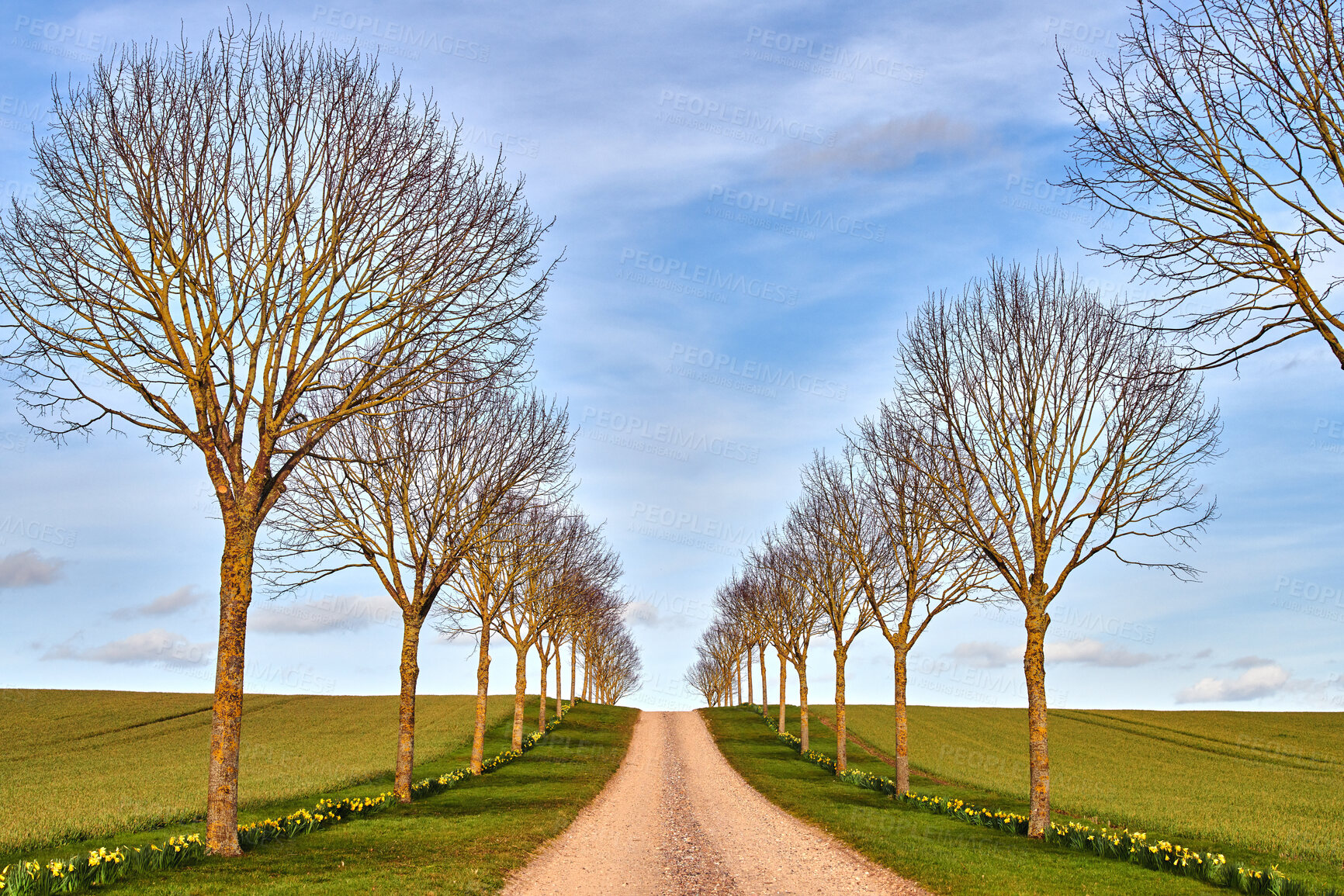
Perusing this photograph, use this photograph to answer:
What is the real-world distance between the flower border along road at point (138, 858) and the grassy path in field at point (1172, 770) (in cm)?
1891

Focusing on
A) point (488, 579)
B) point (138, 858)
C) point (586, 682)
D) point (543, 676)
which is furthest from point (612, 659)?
point (138, 858)

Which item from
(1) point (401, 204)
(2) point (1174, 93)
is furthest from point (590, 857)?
(2) point (1174, 93)

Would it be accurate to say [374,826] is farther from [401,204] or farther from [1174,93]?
[1174,93]

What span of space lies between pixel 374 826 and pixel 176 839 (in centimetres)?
466

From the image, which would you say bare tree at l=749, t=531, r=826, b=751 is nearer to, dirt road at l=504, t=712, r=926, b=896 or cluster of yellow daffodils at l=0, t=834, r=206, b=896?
dirt road at l=504, t=712, r=926, b=896

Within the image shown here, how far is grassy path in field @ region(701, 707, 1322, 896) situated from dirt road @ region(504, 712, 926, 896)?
557 millimetres

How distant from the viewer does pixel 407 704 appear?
845 inches

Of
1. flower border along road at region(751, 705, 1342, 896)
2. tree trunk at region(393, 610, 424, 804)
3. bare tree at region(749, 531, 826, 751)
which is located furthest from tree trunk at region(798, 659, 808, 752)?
tree trunk at region(393, 610, 424, 804)

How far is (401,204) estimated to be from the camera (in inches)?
602

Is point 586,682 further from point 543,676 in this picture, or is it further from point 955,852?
point 955,852

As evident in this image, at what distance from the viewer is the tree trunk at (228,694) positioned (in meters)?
13.0

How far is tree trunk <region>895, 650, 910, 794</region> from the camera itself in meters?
24.3

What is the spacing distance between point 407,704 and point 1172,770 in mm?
42696

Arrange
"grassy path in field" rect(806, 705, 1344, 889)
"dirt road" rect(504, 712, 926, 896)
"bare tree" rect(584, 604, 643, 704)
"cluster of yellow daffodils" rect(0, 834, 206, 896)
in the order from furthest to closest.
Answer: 1. "bare tree" rect(584, 604, 643, 704)
2. "grassy path in field" rect(806, 705, 1344, 889)
3. "dirt road" rect(504, 712, 926, 896)
4. "cluster of yellow daffodils" rect(0, 834, 206, 896)
